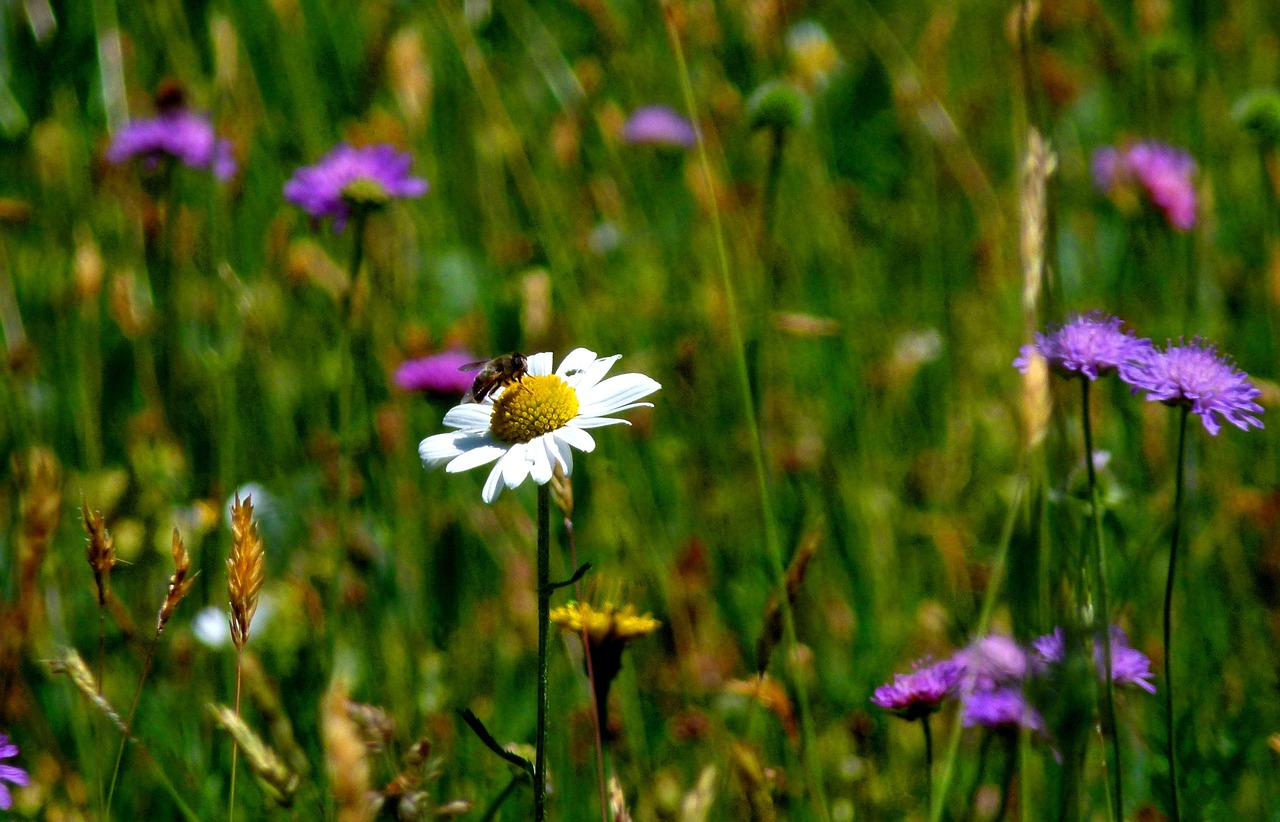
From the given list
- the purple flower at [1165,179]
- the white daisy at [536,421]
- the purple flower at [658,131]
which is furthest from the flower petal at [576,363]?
the purple flower at [658,131]

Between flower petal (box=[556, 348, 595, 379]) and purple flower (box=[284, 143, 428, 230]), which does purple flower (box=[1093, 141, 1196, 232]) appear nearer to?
purple flower (box=[284, 143, 428, 230])

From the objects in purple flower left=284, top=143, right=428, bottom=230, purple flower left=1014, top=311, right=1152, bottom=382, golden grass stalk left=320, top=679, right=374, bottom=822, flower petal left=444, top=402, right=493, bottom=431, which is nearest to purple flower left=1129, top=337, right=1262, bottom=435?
purple flower left=1014, top=311, right=1152, bottom=382

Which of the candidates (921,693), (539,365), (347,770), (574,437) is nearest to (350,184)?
(539,365)

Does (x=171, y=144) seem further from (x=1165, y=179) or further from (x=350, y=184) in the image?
(x=1165, y=179)

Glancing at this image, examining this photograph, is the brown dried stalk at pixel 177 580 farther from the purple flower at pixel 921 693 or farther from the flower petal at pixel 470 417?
the purple flower at pixel 921 693

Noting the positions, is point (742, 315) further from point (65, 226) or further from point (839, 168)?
point (65, 226)

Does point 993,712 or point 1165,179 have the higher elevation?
point 1165,179
